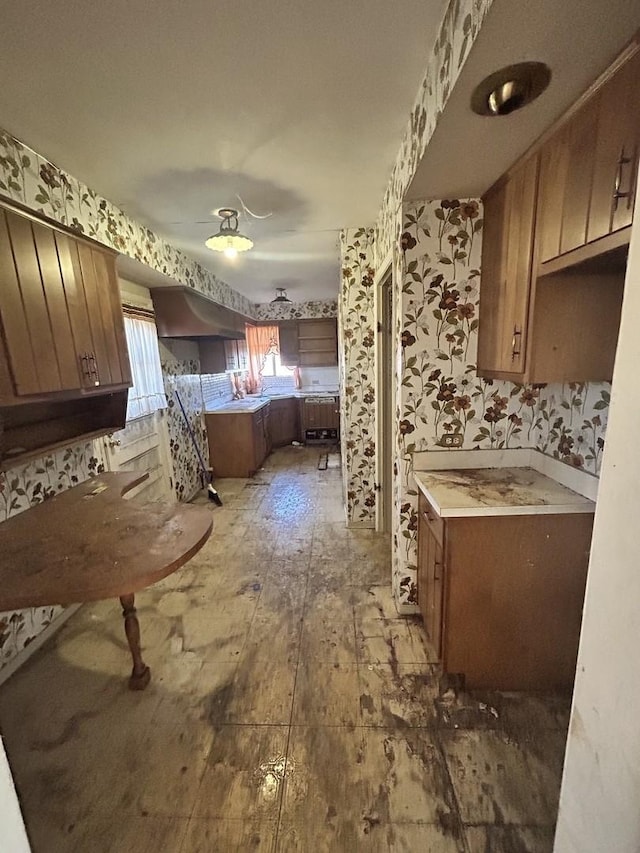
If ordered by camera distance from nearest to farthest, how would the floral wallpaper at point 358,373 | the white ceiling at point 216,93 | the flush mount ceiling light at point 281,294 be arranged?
the white ceiling at point 216,93, the floral wallpaper at point 358,373, the flush mount ceiling light at point 281,294

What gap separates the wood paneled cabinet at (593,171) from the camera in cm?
95

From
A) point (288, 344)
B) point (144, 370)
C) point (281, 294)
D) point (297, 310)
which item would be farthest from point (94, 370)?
point (297, 310)

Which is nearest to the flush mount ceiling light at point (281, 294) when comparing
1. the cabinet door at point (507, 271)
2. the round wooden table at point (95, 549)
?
the cabinet door at point (507, 271)

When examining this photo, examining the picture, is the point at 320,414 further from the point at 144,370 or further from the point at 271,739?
the point at 271,739

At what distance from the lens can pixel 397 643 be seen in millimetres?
1905

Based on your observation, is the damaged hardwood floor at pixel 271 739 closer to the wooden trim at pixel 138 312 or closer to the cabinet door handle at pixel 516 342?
the cabinet door handle at pixel 516 342

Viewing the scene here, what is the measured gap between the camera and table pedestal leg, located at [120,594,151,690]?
1.67 meters

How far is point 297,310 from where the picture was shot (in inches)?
244

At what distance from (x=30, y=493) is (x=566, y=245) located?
2644mm

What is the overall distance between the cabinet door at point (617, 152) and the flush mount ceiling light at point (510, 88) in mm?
181

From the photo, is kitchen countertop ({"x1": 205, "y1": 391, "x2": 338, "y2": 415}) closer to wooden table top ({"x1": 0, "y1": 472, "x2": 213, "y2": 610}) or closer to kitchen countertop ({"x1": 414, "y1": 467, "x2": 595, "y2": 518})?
wooden table top ({"x1": 0, "y1": 472, "x2": 213, "y2": 610})

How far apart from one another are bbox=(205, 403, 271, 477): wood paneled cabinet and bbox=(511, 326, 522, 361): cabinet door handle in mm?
3467

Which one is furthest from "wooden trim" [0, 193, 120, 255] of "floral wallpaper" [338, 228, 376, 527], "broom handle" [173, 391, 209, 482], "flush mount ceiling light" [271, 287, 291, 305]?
"flush mount ceiling light" [271, 287, 291, 305]

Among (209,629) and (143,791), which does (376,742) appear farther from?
(209,629)
